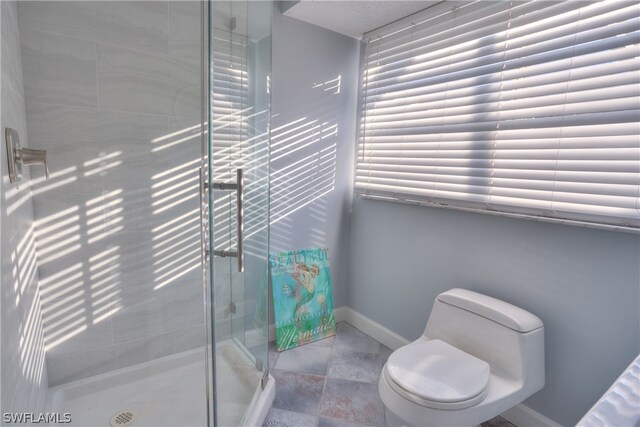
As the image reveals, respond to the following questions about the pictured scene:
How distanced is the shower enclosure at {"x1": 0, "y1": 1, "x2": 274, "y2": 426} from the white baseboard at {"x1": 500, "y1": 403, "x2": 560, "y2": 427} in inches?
46.3

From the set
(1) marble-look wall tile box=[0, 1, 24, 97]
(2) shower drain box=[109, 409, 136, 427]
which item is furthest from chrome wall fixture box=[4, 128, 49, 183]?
(2) shower drain box=[109, 409, 136, 427]

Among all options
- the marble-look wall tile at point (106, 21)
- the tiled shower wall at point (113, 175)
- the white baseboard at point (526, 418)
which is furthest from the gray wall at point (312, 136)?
the white baseboard at point (526, 418)

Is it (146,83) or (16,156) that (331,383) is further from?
(146,83)

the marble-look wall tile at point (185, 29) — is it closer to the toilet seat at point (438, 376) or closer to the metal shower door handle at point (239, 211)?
the metal shower door handle at point (239, 211)

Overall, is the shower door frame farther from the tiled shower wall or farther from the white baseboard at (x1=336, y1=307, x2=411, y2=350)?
the white baseboard at (x1=336, y1=307, x2=411, y2=350)

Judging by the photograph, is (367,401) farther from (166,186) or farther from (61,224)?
(61,224)

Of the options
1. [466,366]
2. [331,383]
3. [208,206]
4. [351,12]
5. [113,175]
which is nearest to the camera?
[208,206]

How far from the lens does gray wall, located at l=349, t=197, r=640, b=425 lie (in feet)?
4.15

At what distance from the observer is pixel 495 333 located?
56.9 inches

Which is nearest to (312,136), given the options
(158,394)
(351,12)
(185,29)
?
(351,12)

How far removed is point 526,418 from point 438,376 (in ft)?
2.10

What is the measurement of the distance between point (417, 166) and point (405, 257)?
0.57 m

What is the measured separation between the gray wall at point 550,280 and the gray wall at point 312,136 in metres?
0.51

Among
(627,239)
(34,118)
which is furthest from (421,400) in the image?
(34,118)
